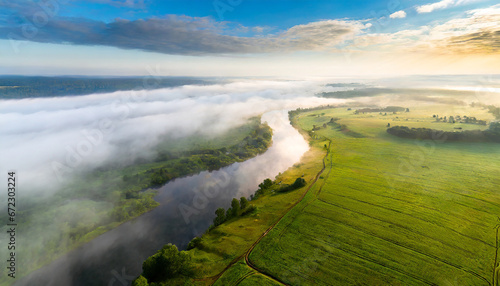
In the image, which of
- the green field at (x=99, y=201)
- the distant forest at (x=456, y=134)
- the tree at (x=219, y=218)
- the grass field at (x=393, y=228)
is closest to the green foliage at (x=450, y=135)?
the distant forest at (x=456, y=134)

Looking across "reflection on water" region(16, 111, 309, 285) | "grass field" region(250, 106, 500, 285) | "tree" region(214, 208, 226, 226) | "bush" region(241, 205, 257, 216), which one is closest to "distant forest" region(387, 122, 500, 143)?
"grass field" region(250, 106, 500, 285)

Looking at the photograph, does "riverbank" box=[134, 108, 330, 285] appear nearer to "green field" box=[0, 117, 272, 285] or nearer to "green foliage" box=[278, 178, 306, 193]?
"green foliage" box=[278, 178, 306, 193]

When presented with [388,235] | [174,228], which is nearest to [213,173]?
[174,228]

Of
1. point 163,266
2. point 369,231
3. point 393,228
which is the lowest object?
point 163,266

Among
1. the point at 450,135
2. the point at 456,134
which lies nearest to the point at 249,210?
the point at 450,135

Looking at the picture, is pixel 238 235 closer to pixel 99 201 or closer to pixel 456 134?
pixel 99 201

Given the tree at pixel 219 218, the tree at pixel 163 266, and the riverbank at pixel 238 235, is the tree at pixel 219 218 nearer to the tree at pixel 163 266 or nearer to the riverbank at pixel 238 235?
the riverbank at pixel 238 235
